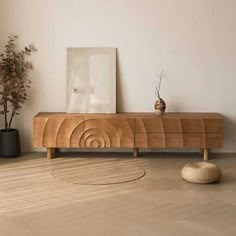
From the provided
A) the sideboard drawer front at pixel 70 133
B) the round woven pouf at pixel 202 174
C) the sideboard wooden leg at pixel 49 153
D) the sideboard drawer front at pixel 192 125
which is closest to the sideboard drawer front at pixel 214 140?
the sideboard drawer front at pixel 192 125

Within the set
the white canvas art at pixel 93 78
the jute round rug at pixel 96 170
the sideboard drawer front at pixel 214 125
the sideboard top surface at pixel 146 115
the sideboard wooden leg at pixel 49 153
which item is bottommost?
the jute round rug at pixel 96 170

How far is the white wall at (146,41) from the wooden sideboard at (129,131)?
36 centimetres

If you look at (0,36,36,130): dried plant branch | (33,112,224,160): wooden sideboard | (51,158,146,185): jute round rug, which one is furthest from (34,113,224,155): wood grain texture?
(0,36,36,130): dried plant branch

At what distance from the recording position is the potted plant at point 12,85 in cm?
497

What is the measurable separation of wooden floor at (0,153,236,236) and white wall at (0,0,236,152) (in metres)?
0.83

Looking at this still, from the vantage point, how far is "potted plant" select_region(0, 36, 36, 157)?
16.3ft

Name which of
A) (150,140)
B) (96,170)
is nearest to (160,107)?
(150,140)

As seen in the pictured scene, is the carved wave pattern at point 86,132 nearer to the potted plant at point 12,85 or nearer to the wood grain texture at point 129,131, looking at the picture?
the wood grain texture at point 129,131

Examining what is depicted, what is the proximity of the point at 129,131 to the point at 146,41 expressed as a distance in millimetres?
1064

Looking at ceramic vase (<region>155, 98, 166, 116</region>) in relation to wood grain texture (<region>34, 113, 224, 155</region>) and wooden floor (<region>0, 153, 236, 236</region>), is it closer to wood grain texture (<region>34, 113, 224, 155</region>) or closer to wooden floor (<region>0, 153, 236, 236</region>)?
wood grain texture (<region>34, 113, 224, 155</region>)

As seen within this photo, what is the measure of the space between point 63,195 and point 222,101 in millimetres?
2317

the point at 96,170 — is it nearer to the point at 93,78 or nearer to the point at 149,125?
the point at 149,125

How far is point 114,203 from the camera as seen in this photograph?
3570 mm

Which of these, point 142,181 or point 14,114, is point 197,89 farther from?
point 14,114
